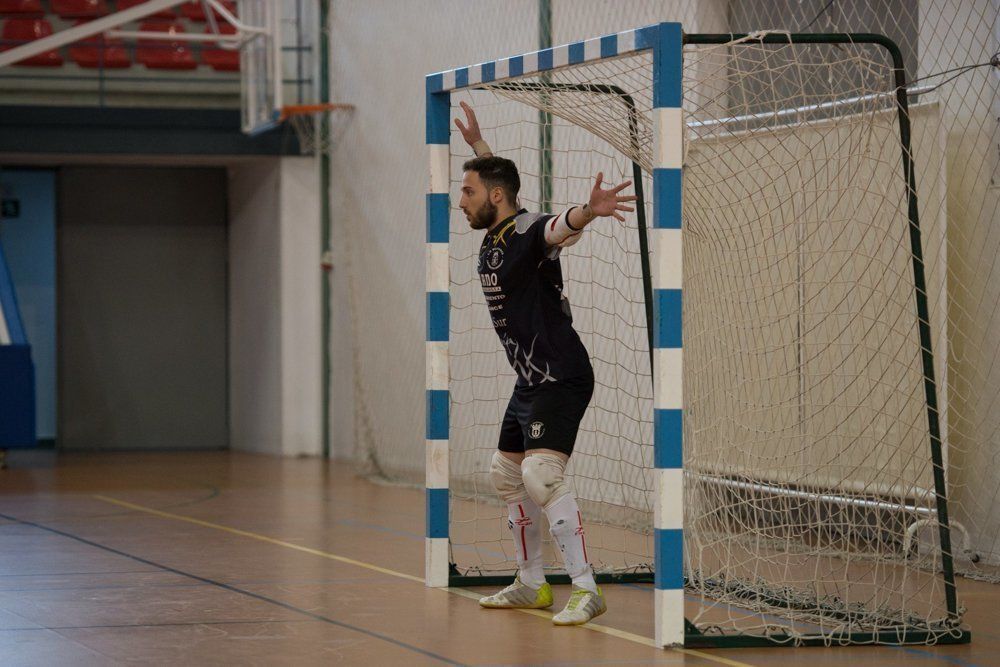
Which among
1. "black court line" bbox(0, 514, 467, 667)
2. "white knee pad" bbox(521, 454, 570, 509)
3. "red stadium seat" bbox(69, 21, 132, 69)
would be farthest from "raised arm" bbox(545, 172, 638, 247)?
"red stadium seat" bbox(69, 21, 132, 69)

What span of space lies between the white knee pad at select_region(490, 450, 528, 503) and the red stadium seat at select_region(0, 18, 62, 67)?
37.7ft

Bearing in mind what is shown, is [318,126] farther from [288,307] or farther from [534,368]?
[534,368]

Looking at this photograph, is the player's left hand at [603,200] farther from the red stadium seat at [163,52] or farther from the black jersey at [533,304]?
the red stadium seat at [163,52]

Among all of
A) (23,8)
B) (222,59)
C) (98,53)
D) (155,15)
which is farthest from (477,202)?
(23,8)

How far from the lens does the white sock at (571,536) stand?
5.73 m

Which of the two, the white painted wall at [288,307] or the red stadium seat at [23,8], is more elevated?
the red stadium seat at [23,8]

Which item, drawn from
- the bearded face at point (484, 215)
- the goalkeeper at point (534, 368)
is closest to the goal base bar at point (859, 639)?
the goalkeeper at point (534, 368)

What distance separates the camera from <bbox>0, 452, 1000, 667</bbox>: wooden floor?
5109 millimetres

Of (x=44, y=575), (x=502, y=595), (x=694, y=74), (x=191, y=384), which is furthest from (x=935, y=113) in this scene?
(x=191, y=384)

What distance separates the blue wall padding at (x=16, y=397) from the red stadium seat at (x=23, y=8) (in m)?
5.28

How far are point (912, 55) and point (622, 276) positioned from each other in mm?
2605

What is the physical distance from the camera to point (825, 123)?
7176 millimetres

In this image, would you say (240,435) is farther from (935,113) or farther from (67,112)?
(935,113)

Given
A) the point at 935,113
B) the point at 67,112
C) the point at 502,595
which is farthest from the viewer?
the point at 67,112
